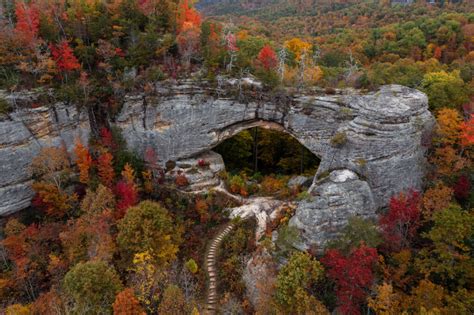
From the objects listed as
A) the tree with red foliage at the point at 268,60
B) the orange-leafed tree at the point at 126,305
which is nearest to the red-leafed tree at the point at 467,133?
the tree with red foliage at the point at 268,60

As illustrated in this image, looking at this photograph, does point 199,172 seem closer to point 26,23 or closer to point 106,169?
point 106,169

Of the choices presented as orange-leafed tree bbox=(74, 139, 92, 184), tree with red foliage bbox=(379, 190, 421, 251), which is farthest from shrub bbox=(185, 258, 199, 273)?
tree with red foliage bbox=(379, 190, 421, 251)

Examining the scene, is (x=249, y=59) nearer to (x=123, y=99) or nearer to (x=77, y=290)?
(x=123, y=99)

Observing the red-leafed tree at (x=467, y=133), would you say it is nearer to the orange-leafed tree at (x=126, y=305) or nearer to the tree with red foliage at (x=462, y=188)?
the tree with red foliage at (x=462, y=188)

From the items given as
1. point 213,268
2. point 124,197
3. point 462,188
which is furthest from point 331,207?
point 124,197

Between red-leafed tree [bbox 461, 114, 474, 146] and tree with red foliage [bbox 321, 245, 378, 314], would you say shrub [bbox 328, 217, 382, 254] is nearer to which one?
tree with red foliage [bbox 321, 245, 378, 314]

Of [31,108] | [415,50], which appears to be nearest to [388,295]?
[31,108]
